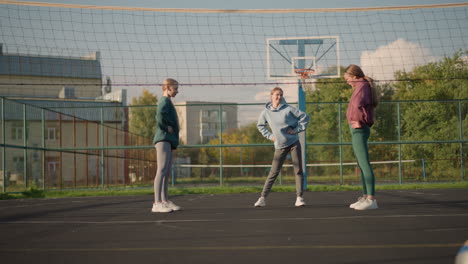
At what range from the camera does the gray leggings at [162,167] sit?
6.72 metres

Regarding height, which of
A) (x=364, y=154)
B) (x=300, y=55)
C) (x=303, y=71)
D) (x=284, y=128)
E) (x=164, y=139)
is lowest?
(x=364, y=154)

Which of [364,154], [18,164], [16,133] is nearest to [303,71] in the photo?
[364,154]

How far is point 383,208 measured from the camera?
656 cm

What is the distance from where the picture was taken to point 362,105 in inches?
251

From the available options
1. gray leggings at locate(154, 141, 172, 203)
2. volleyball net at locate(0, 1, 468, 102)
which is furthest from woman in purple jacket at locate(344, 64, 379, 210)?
volleyball net at locate(0, 1, 468, 102)

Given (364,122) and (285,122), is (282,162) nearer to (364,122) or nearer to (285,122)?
(285,122)

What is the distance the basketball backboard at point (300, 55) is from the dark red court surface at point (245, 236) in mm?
6541

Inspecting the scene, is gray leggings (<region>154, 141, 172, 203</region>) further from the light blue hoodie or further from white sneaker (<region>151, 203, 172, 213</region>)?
the light blue hoodie

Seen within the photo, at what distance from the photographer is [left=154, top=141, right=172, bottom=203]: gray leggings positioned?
22.0ft

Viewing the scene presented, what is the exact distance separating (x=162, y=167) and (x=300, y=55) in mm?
7152

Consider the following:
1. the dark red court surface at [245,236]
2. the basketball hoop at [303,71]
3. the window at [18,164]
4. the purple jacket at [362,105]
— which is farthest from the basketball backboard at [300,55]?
the window at [18,164]

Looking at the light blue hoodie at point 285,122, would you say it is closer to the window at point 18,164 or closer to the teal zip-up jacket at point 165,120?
the teal zip-up jacket at point 165,120

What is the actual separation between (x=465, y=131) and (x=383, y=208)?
76.2 feet

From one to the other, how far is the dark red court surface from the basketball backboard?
6.54 m
